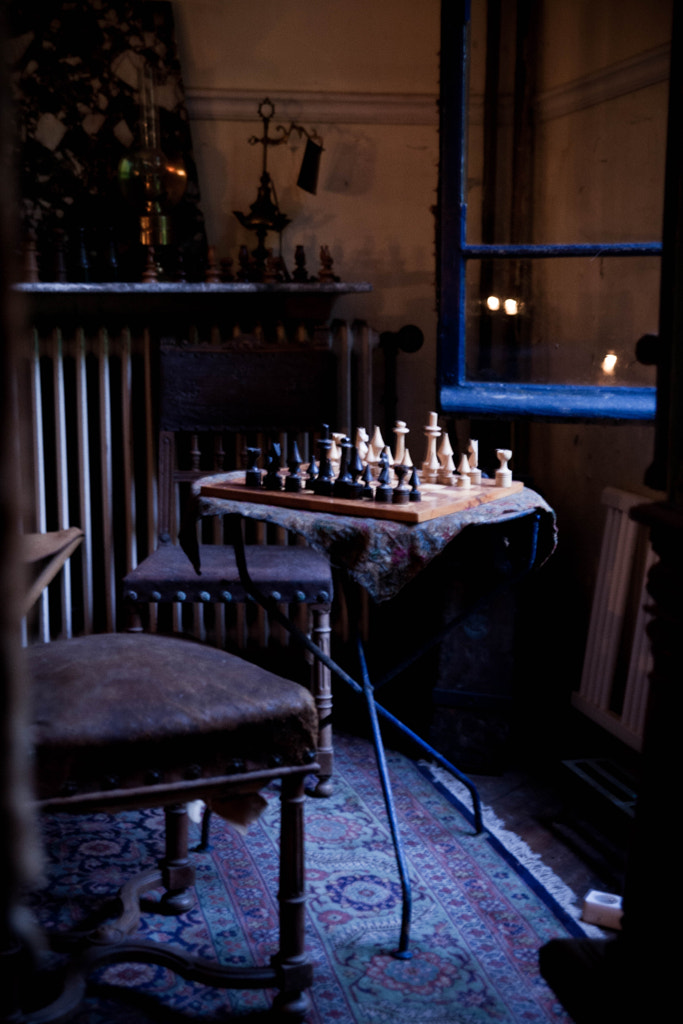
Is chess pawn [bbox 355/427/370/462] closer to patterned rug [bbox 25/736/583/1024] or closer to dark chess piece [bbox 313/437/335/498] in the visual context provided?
dark chess piece [bbox 313/437/335/498]

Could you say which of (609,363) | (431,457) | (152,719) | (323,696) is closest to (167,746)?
(152,719)

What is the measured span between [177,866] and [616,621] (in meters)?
1.42

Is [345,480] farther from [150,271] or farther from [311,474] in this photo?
[150,271]

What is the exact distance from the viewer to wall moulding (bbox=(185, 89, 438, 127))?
3.49 metres

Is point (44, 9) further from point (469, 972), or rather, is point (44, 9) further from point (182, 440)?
point (469, 972)

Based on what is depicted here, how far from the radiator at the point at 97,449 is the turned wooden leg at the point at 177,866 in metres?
1.37

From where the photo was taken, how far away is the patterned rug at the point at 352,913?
179 centimetres

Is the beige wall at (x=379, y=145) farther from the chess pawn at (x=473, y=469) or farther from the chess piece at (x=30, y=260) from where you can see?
the chess pawn at (x=473, y=469)

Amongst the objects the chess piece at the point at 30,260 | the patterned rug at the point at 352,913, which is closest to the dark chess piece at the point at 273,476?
the patterned rug at the point at 352,913

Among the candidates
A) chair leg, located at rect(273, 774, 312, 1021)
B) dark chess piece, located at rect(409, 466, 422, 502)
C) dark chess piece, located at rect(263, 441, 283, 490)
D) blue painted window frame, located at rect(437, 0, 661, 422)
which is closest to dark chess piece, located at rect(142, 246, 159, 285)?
blue painted window frame, located at rect(437, 0, 661, 422)

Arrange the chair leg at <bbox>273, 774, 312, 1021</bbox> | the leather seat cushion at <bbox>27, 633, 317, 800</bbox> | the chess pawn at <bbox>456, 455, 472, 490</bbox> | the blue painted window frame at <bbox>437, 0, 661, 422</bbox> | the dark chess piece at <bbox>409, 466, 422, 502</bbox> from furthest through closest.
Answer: the blue painted window frame at <bbox>437, 0, 661, 422</bbox> → the chess pawn at <bbox>456, 455, 472, 490</bbox> → the dark chess piece at <bbox>409, 466, 422, 502</bbox> → the chair leg at <bbox>273, 774, 312, 1021</bbox> → the leather seat cushion at <bbox>27, 633, 317, 800</bbox>

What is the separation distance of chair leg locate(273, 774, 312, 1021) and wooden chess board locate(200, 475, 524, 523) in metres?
0.55

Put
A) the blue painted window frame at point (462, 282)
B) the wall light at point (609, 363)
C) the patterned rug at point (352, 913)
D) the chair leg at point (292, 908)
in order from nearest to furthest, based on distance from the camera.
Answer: the chair leg at point (292, 908)
the patterned rug at point (352, 913)
the blue painted window frame at point (462, 282)
the wall light at point (609, 363)

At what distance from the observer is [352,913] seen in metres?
2.11
